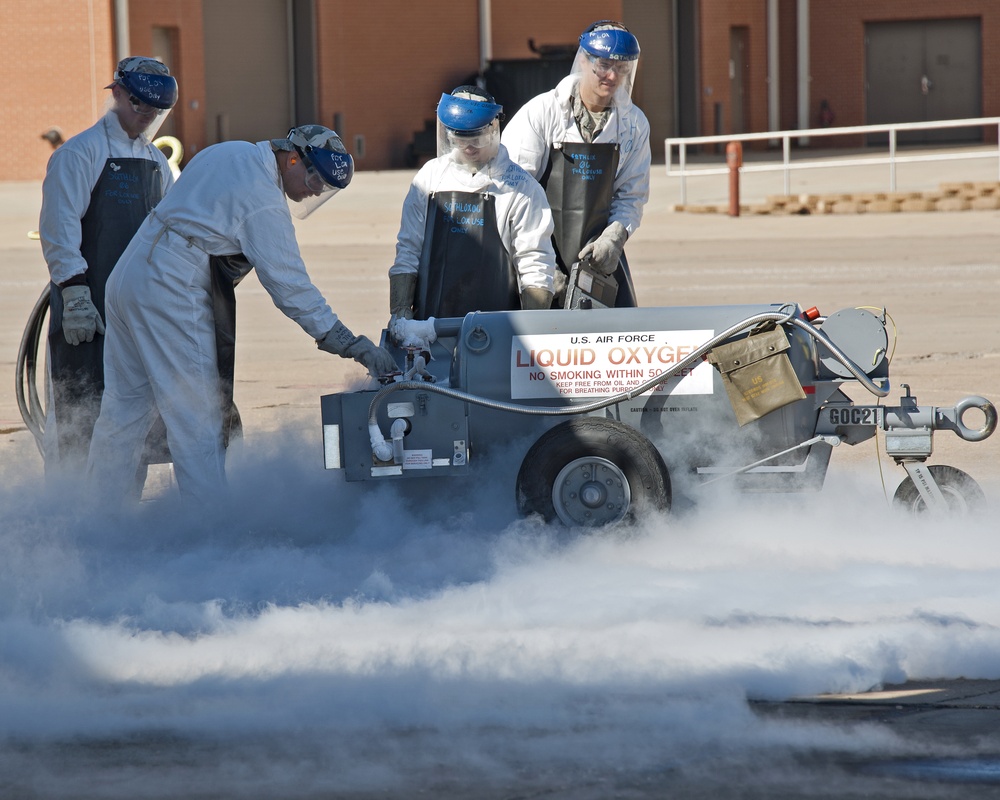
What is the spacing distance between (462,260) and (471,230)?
0.13 meters

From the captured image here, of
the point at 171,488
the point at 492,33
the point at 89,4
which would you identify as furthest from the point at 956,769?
the point at 492,33

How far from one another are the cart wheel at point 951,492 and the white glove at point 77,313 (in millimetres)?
3232

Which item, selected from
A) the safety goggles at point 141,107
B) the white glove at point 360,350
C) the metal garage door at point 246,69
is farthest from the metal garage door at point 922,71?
the white glove at point 360,350

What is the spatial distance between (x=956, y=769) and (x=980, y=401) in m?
2.02

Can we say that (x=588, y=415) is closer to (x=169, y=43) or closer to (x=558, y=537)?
(x=558, y=537)

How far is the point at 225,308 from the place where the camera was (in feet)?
18.3

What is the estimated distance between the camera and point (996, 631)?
438cm

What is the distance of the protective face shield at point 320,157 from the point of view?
541cm

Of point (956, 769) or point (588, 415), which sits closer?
point (956, 769)

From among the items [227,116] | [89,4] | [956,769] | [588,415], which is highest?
[89,4]

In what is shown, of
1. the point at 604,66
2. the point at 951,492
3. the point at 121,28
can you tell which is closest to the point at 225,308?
the point at 604,66

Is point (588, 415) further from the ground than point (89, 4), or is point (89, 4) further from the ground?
point (89, 4)

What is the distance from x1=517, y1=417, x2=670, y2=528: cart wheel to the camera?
5305mm

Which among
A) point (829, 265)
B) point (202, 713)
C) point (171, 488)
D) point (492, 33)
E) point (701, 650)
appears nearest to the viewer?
point (202, 713)
